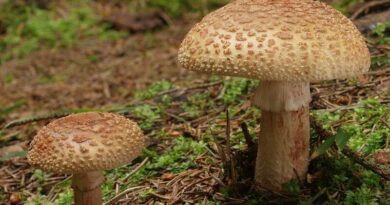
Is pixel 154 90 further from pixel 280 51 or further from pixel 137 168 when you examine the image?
pixel 280 51

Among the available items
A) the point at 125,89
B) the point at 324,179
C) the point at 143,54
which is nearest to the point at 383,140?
the point at 324,179

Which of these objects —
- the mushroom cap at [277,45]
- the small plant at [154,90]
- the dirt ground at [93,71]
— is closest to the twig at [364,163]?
the mushroom cap at [277,45]

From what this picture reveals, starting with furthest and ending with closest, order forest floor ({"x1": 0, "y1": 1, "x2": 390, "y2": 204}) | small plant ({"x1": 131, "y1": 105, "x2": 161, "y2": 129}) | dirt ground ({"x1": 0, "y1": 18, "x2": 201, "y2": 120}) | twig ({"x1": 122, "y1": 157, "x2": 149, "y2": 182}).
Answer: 1. dirt ground ({"x1": 0, "y1": 18, "x2": 201, "y2": 120})
2. small plant ({"x1": 131, "y1": 105, "x2": 161, "y2": 129})
3. twig ({"x1": 122, "y1": 157, "x2": 149, "y2": 182})
4. forest floor ({"x1": 0, "y1": 1, "x2": 390, "y2": 204})

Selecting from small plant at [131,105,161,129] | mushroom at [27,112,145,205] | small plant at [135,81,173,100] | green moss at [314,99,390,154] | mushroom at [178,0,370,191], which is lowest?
small plant at [131,105,161,129]

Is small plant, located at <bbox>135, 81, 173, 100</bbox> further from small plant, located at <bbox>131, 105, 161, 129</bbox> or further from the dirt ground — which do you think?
the dirt ground

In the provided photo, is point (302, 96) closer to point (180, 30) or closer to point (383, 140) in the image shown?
point (383, 140)

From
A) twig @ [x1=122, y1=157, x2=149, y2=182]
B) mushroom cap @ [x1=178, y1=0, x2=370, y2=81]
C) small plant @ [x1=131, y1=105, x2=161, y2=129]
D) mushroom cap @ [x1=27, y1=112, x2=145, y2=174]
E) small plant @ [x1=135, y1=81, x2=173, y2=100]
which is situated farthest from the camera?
small plant @ [x1=135, y1=81, x2=173, y2=100]

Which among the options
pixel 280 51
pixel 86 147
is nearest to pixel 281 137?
pixel 280 51

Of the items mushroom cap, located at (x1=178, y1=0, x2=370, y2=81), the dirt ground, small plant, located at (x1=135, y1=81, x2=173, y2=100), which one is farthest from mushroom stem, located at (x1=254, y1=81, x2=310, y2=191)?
the dirt ground

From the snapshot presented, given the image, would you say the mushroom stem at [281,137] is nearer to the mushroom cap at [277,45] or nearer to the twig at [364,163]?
the twig at [364,163]
